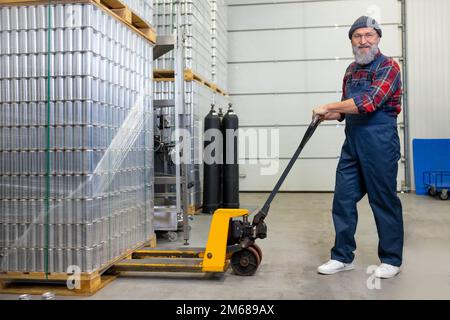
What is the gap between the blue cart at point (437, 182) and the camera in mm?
8203

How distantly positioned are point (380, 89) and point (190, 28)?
13.8 ft

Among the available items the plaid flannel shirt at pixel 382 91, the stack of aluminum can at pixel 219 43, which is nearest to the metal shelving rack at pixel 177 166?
the plaid flannel shirt at pixel 382 91

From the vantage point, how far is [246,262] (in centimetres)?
344

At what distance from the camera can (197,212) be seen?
7004 millimetres

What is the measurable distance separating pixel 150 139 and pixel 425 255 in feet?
9.63

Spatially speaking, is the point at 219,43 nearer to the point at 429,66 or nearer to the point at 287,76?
the point at 287,76

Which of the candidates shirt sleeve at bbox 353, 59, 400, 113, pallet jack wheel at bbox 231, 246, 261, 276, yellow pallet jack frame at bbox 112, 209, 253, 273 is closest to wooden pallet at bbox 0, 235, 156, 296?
yellow pallet jack frame at bbox 112, 209, 253, 273

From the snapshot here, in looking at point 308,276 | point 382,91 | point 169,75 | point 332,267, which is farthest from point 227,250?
point 169,75

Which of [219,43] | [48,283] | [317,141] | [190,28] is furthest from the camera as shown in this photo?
[317,141]

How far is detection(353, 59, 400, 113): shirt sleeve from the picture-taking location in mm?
3199

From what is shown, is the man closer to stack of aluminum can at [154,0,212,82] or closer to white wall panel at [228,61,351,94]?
stack of aluminum can at [154,0,212,82]

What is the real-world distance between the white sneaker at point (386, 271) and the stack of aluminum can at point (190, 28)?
172 inches
